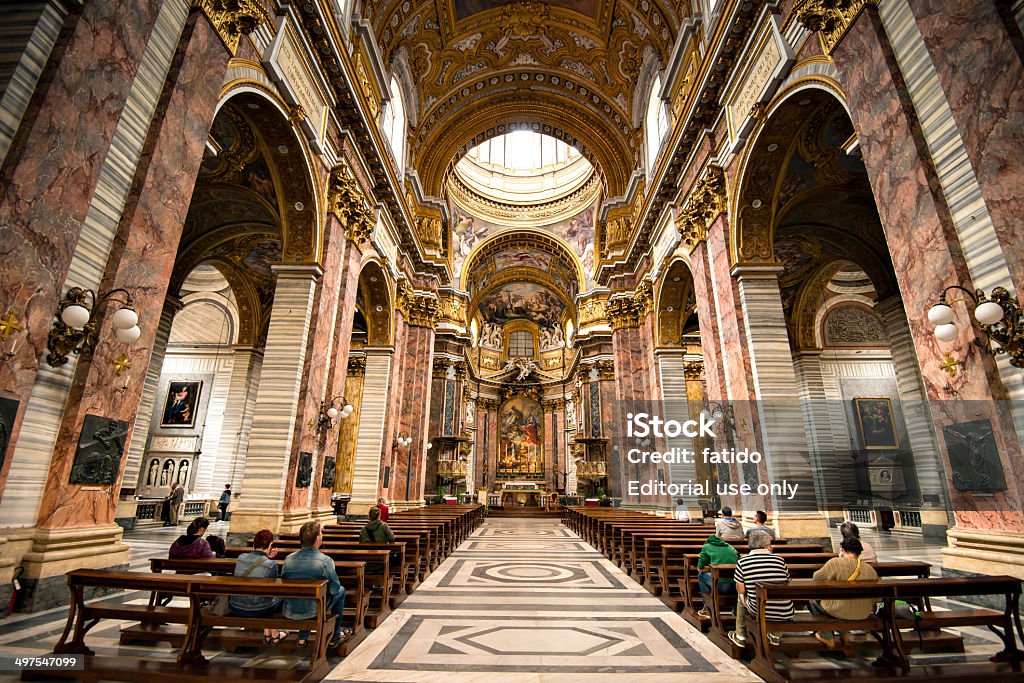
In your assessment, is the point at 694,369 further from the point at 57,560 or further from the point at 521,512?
the point at 57,560

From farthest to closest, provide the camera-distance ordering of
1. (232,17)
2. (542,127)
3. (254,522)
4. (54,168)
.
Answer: (542,127) < (254,522) < (232,17) < (54,168)

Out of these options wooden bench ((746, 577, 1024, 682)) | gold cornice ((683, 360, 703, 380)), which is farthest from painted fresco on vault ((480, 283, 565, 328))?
wooden bench ((746, 577, 1024, 682))

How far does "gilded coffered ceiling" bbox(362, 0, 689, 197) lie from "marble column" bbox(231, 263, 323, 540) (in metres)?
9.49

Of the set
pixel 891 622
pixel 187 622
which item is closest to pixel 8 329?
pixel 187 622

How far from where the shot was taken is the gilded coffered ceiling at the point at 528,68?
53.2ft

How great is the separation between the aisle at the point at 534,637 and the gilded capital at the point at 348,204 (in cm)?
836

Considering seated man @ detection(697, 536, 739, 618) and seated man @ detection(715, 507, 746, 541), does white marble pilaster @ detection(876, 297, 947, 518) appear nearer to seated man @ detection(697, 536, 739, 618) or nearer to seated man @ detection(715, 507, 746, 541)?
seated man @ detection(715, 507, 746, 541)

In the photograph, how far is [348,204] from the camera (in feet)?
37.5

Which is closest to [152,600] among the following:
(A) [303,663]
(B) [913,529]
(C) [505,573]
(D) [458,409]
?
(A) [303,663]

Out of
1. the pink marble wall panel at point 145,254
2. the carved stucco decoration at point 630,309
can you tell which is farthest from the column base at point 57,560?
the carved stucco decoration at point 630,309

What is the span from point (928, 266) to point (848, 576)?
136 inches

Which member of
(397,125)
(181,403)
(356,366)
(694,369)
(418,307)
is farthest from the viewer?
(694,369)

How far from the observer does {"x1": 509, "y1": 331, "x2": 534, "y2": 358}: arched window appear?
1596 inches

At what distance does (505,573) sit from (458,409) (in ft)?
67.0
